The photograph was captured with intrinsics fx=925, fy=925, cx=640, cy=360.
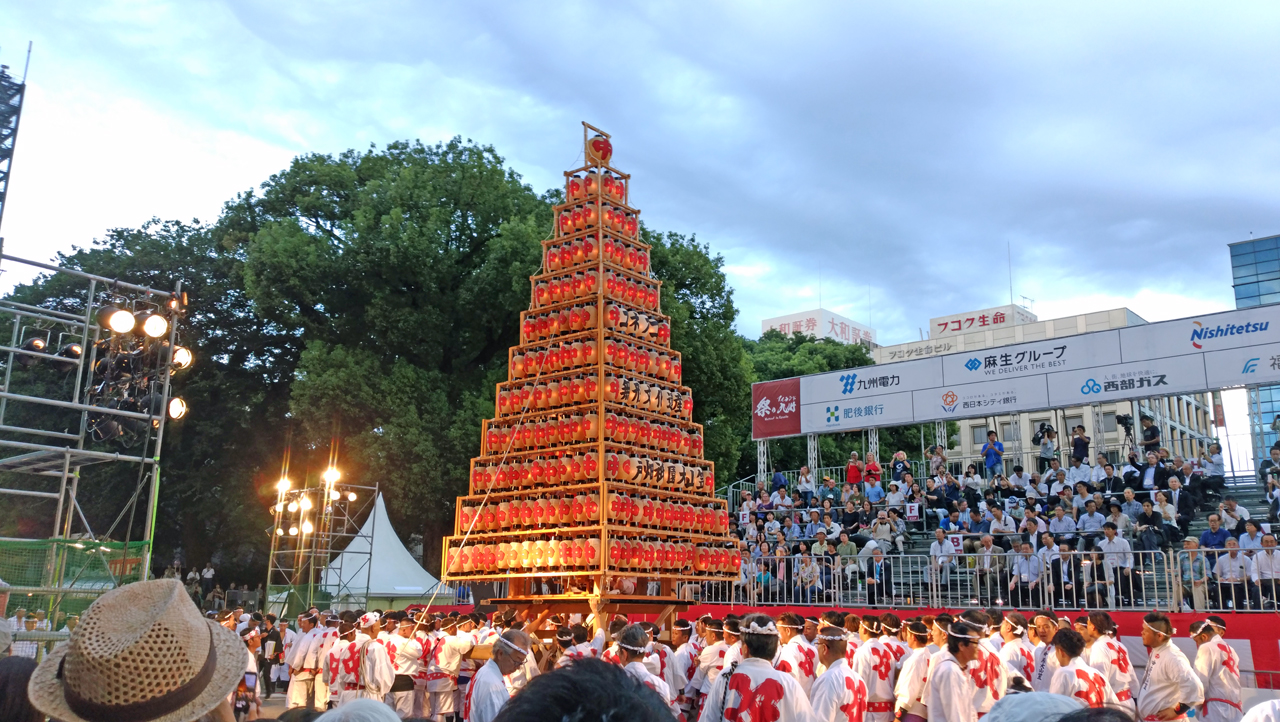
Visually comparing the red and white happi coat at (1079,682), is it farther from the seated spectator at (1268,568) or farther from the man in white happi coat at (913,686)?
the seated spectator at (1268,568)

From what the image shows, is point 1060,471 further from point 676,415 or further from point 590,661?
point 590,661

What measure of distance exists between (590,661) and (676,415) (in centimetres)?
1419

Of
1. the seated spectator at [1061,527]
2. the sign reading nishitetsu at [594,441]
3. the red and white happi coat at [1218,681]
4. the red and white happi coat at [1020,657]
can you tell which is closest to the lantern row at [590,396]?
the sign reading nishitetsu at [594,441]

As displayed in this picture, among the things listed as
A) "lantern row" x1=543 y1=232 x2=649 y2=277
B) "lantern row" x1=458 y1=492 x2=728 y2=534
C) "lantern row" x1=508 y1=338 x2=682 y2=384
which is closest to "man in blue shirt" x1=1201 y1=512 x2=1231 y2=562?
"lantern row" x1=458 y1=492 x2=728 y2=534

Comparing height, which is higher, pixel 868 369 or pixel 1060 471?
pixel 868 369

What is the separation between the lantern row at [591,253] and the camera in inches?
615

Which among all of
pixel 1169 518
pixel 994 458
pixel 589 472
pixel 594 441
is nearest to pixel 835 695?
pixel 589 472

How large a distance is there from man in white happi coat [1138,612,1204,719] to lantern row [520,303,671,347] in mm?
8777

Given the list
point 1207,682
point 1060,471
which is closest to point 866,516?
point 1060,471

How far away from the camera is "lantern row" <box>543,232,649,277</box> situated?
1563 cm

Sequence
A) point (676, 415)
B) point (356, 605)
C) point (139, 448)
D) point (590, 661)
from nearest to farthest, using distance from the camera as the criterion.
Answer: point (590, 661) < point (676, 415) < point (356, 605) < point (139, 448)

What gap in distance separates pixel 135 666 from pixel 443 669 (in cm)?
1043

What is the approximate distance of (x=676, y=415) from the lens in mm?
16016

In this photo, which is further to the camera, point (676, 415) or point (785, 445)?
point (785, 445)
